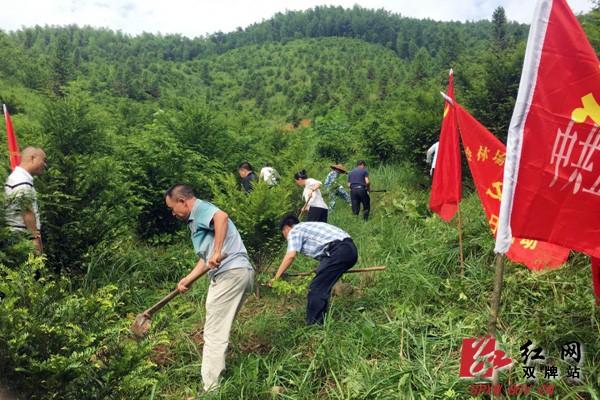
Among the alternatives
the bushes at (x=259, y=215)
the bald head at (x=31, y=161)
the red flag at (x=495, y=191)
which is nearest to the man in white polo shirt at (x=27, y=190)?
the bald head at (x=31, y=161)

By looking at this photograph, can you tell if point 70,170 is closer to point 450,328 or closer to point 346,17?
point 450,328

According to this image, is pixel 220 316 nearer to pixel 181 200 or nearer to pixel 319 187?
pixel 181 200

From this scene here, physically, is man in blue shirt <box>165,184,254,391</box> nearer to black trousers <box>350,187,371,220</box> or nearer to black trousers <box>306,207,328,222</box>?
black trousers <box>306,207,328,222</box>

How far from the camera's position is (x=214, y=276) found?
3734mm

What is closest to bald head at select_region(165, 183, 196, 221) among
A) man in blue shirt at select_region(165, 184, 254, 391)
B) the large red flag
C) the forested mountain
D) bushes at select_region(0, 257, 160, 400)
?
man in blue shirt at select_region(165, 184, 254, 391)

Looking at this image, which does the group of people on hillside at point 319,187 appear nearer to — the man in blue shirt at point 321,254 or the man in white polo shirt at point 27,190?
the man in blue shirt at point 321,254

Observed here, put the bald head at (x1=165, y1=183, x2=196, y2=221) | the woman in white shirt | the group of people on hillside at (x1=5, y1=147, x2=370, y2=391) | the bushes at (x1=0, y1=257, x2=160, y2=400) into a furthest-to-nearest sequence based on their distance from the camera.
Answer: the woman in white shirt
the bald head at (x1=165, y1=183, x2=196, y2=221)
the group of people on hillside at (x1=5, y1=147, x2=370, y2=391)
the bushes at (x1=0, y1=257, x2=160, y2=400)

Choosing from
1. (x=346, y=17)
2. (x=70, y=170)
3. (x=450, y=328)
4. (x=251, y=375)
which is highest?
(x=346, y=17)

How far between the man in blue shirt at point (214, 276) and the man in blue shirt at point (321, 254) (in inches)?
29.9

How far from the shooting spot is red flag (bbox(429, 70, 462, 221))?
4.92 m

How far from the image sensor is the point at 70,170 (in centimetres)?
545

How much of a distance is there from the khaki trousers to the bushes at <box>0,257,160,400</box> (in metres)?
1.12

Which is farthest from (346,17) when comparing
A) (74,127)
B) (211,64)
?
(74,127)

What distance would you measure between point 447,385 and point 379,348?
0.80m
